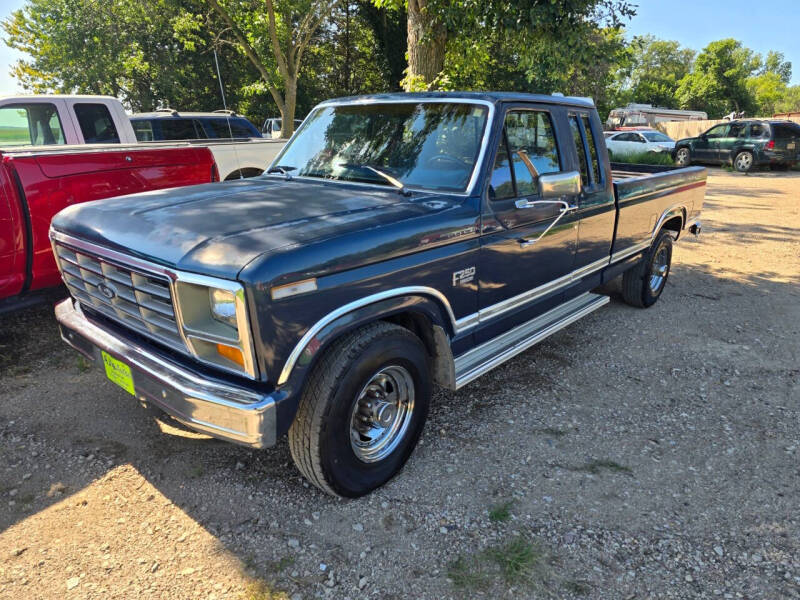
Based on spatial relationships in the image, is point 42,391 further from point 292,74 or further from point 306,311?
point 292,74

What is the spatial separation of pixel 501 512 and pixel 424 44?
23.7ft

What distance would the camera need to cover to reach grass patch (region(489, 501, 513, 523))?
2791 millimetres

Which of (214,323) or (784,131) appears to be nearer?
(214,323)

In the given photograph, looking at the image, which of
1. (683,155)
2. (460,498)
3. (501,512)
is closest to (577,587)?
(501,512)

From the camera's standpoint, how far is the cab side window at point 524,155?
11.1ft

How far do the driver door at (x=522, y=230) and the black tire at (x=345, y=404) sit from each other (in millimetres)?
785

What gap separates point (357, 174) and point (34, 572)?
8.93ft

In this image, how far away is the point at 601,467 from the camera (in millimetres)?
3234

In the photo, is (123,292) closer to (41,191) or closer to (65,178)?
(41,191)

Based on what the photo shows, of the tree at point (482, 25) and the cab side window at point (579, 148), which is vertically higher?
the tree at point (482, 25)

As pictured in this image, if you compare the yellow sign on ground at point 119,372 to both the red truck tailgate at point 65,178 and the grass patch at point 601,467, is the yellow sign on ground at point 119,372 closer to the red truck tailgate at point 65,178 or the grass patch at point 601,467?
the red truck tailgate at point 65,178

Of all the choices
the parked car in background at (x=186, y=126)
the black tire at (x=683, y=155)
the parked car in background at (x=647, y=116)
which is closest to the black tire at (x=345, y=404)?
the parked car in background at (x=186, y=126)

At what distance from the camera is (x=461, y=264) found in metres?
3.07

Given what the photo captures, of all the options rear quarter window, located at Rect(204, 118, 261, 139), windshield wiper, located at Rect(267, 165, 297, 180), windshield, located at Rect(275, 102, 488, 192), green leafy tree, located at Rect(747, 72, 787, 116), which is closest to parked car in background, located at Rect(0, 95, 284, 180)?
windshield wiper, located at Rect(267, 165, 297, 180)
